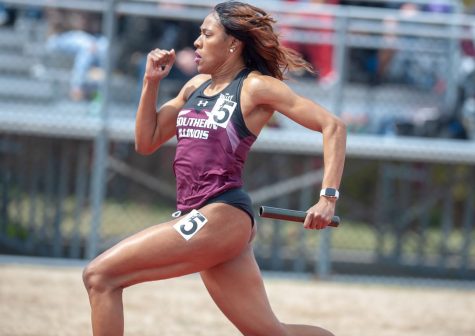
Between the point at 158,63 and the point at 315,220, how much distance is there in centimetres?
123

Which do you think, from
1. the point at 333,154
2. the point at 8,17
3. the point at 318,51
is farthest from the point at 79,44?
the point at 333,154

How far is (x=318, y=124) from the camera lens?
4.74 m

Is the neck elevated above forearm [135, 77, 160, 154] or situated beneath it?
elevated above

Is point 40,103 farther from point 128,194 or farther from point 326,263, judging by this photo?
point 326,263

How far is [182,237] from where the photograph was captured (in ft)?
15.4

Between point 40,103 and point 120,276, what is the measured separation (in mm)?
5783

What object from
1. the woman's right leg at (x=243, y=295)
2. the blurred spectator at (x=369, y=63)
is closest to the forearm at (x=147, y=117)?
the woman's right leg at (x=243, y=295)

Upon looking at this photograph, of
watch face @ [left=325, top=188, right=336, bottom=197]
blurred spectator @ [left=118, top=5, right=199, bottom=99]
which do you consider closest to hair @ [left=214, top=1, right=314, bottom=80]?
watch face @ [left=325, top=188, right=336, bottom=197]

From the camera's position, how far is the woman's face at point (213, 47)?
16.3 feet

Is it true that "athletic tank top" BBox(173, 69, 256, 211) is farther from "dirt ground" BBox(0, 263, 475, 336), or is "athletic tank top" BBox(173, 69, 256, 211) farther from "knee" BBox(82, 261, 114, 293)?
"dirt ground" BBox(0, 263, 475, 336)

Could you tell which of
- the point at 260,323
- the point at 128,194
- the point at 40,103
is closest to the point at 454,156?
the point at 128,194

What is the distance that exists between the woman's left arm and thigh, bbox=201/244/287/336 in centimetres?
50

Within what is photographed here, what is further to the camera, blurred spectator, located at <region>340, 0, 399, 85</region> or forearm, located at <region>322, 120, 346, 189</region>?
blurred spectator, located at <region>340, 0, 399, 85</region>

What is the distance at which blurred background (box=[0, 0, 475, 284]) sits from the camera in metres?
9.81
